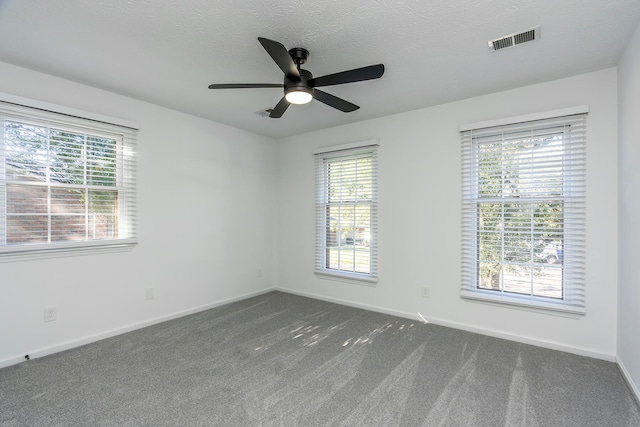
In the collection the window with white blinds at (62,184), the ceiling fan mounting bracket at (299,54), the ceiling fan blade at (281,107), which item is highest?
the ceiling fan mounting bracket at (299,54)

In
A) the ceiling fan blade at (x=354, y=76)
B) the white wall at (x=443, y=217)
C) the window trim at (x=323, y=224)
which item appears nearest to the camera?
the ceiling fan blade at (x=354, y=76)

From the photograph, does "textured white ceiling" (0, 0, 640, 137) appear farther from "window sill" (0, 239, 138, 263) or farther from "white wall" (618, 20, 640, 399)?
"window sill" (0, 239, 138, 263)

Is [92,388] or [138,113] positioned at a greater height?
[138,113]

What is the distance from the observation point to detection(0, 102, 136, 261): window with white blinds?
2602 millimetres

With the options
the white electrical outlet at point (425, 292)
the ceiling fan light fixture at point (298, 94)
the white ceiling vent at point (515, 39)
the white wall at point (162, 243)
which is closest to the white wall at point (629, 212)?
the white ceiling vent at point (515, 39)

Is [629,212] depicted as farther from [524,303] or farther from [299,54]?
[299,54]

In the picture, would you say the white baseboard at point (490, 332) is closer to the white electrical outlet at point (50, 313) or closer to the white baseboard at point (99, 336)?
the white baseboard at point (99, 336)

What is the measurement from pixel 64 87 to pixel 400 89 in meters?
3.17

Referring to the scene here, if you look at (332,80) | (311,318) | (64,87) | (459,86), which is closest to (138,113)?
(64,87)

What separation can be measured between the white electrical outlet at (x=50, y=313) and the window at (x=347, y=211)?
9.66 ft

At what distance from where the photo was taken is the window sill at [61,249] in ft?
8.42

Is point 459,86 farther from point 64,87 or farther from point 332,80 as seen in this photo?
point 64,87

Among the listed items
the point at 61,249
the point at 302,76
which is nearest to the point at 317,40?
the point at 302,76

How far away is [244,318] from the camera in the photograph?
367 centimetres
